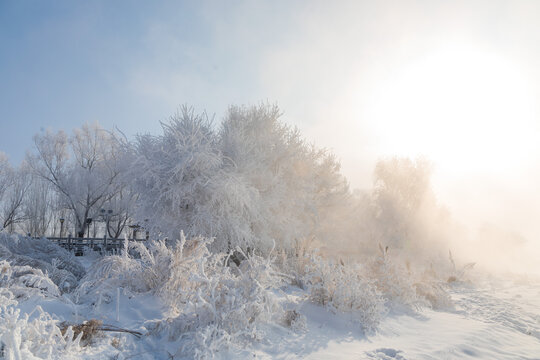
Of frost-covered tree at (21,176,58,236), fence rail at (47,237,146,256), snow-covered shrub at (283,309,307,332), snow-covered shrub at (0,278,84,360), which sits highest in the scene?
frost-covered tree at (21,176,58,236)

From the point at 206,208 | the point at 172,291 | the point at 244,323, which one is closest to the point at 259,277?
the point at 244,323

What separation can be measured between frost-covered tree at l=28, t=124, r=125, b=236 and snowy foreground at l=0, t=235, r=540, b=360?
981 inches

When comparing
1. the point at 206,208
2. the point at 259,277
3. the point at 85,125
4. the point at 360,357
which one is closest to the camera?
the point at 360,357

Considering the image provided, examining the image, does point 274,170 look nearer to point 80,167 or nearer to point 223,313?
point 223,313

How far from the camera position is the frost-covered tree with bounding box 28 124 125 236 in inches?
1155

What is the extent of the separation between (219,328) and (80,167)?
31156 mm

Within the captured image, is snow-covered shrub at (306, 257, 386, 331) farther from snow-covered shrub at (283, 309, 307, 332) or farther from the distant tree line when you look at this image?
the distant tree line

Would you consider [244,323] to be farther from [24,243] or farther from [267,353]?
[24,243]

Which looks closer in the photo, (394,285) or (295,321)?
(295,321)

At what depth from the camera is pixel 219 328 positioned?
13.6 feet

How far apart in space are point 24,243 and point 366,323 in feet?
36.5

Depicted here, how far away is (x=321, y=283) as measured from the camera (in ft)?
20.6

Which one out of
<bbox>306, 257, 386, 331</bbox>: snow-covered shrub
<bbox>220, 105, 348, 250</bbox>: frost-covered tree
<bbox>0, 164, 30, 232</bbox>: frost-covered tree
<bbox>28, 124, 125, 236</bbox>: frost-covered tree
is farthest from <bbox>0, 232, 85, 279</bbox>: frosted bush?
<bbox>0, 164, 30, 232</bbox>: frost-covered tree

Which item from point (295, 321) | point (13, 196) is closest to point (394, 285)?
point (295, 321)
